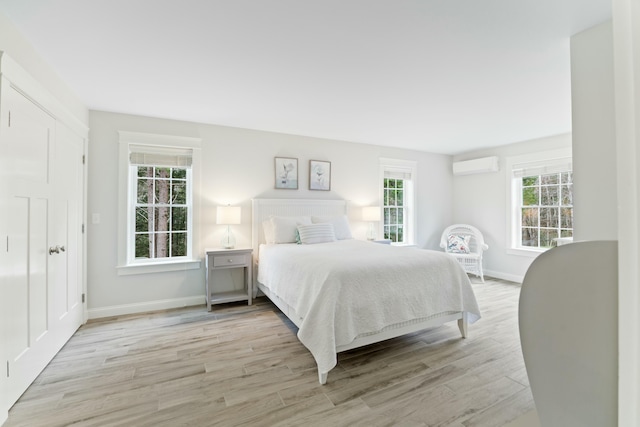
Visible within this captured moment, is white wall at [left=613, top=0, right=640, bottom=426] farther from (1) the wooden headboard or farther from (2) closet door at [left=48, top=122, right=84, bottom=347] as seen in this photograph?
(1) the wooden headboard

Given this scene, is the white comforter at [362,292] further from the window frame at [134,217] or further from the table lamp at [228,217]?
the window frame at [134,217]

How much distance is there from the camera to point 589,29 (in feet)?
6.08

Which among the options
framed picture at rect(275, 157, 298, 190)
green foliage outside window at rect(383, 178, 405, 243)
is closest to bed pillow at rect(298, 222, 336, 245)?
framed picture at rect(275, 157, 298, 190)

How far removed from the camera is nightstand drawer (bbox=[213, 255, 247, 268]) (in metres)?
3.38

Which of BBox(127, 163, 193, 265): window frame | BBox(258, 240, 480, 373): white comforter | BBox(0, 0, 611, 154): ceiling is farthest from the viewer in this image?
BBox(127, 163, 193, 265): window frame

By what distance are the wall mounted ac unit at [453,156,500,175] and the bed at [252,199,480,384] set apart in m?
3.18

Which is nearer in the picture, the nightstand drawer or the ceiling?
the ceiling

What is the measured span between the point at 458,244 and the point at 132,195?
5055 millimetres

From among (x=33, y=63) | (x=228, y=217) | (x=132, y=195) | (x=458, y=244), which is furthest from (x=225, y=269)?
(x=458, y=244)

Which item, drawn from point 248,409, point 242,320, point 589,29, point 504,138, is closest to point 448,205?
point 504,138

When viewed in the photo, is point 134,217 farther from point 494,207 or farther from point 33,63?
point 494,207

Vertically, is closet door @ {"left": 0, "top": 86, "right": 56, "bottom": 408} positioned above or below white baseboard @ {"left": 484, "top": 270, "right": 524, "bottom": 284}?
above

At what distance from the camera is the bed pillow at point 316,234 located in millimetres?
3600

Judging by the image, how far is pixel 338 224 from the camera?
161 inches
